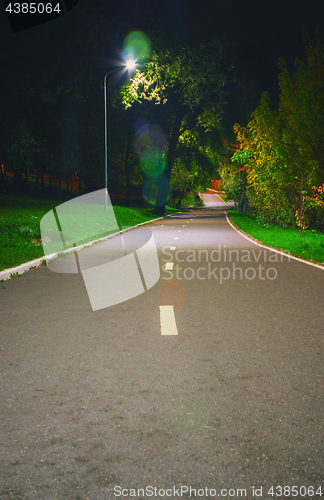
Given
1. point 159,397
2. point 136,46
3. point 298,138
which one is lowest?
point 159,397

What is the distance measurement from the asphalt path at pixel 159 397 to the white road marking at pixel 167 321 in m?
0.09

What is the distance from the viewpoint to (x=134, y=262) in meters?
13.5

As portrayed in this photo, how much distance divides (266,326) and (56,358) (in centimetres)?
277

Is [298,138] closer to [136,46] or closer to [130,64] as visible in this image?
[130,64]

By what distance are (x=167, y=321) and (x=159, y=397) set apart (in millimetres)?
2705

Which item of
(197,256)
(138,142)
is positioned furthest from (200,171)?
(197,256)

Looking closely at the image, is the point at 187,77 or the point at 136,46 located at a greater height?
the point at 136,46

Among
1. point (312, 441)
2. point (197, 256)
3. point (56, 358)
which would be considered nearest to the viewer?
point (312, 441)

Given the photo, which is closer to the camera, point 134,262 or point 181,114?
point 134,262

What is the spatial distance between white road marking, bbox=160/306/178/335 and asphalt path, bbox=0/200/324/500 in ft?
0.30

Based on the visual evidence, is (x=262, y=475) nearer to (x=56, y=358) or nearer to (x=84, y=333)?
(x=56, y=358)

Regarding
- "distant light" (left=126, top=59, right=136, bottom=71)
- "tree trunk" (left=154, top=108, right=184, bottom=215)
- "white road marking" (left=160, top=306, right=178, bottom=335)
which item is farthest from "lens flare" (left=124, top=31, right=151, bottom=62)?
"white road marking" (left=160, top=306, right=178, bottom=335)

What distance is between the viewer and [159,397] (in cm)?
418

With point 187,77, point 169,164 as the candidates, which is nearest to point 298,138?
point 187,77
